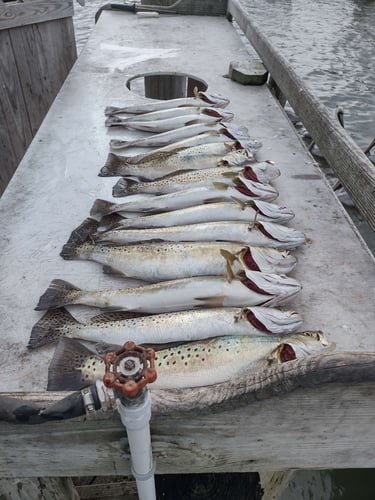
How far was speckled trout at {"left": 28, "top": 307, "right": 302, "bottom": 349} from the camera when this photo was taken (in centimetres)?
242

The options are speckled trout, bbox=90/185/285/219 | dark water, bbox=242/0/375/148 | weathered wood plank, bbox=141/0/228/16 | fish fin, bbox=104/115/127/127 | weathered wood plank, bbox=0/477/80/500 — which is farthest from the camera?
dark water, bbox=242/0/375/148

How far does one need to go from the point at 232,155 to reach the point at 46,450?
3.21 metres

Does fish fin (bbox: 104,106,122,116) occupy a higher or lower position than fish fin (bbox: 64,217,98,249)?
higher

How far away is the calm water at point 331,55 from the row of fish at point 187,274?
279 centimetres

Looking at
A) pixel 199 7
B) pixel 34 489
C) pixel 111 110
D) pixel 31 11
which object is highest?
pixel 31 11

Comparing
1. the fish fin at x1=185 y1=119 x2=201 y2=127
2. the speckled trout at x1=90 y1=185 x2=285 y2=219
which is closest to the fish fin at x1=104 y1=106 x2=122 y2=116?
the fish fin at x1=185 y1=119 x2=201 y2=127

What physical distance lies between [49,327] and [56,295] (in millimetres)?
250

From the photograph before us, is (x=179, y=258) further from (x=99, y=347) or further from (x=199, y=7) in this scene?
(x=199, y=7)

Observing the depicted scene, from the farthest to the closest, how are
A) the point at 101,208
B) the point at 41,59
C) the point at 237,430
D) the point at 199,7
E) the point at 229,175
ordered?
the point at 199,7 < the point at 41,59 < the point at 229,175 < the point at 101,208 < the point at 237,430

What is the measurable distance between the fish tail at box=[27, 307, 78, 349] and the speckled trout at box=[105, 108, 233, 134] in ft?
9.82

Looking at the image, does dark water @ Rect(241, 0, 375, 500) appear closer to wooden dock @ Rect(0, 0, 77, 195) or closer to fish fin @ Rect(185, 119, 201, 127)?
fish fin @ Rect(185, 119, 201, 127)

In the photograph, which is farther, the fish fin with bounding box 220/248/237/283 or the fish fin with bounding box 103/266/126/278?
the fish fin with bounding box 103/266/126/278

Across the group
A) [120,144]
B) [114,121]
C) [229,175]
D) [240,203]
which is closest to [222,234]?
[240,203]

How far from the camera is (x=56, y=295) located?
8.73 feet
